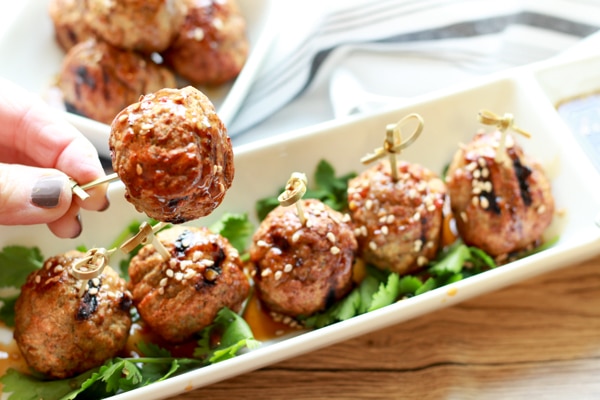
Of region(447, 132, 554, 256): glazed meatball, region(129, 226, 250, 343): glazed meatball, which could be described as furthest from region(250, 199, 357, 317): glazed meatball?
region(447, 132, 554, 256): glazed meatball

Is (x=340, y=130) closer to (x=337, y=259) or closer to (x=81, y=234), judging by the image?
(x=337, y=259)

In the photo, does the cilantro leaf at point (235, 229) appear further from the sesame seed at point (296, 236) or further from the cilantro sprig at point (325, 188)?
the sesame seed at point (296, 236)

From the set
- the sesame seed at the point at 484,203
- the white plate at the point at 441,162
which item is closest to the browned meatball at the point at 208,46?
the white plate at the point at 441,162

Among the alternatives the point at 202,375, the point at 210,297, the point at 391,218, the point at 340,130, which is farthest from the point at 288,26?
the point at 202,375

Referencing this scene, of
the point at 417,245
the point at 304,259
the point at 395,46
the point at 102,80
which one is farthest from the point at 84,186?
the point at 395,46

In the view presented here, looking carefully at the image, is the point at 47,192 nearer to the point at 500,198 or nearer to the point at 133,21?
the point at 133,21

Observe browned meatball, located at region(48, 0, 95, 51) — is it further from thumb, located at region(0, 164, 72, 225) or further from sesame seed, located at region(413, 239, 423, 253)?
sesame seed, located at region(413, 239, 423, 253)
